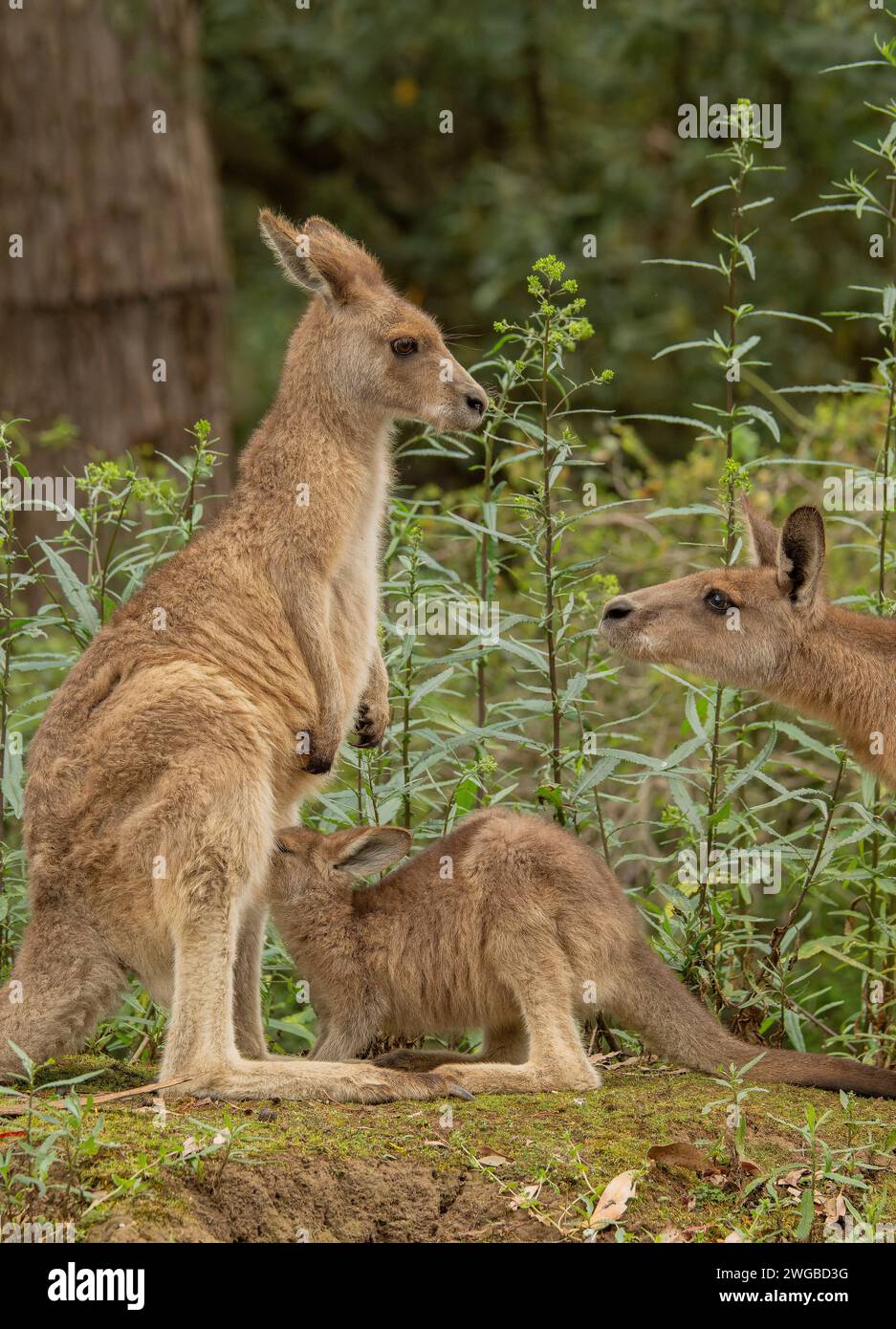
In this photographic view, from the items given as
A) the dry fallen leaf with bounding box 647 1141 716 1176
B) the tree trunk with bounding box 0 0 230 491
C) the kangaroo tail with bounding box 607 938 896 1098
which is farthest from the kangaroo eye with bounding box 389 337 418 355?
the tree trunk with bounding box 0 0 230 491

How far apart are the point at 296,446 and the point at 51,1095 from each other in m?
2.22

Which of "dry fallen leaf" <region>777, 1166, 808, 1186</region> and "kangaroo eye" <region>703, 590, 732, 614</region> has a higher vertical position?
"kangaroo eye" <region>703, 590, 732, 614</region>

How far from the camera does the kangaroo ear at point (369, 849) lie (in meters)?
5.54

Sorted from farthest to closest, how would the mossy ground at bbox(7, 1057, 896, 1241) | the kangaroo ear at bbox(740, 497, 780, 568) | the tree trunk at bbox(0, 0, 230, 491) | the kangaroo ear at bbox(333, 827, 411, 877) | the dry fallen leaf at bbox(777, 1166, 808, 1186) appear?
the tree trunk at bbox(0, 0, 230, 491), the kangaroo ear at bbox(740, 497, 780, 568), the kangaroo ear at bbox(333, 827, 411, 877), the dry fallen leaf at bbox(777, 1166, 808, 1186), the mossy ground at bbox(7, 1057, 896, 1241)

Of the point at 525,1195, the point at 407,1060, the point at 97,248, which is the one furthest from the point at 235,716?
the point at 97,248

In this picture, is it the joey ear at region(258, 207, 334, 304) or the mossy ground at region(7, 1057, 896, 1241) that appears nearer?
the mossy ground at region(7, 1057, 896, 1241)

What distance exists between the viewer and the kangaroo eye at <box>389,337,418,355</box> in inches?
225

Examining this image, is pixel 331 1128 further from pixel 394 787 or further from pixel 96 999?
pixel 394 787

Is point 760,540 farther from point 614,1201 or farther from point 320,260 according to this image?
point 614,1201

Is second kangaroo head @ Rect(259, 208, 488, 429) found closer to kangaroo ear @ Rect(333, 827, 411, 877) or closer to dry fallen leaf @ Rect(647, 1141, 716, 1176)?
kangaroo ear @ Rect(333, 827, 411, 877)

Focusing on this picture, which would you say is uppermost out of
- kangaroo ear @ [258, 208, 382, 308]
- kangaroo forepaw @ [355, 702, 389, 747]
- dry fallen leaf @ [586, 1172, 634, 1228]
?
kangaroo ear @ [258, 208, 382, 308]

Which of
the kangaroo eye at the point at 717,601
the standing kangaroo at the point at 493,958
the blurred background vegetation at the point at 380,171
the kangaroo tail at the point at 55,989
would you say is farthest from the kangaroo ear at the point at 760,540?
the blurred background vegetation at the point at 380,171

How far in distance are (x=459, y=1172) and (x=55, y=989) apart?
1301 mm
